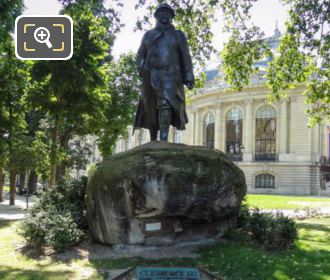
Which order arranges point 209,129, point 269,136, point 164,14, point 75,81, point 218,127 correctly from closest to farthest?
point 164,14, point 75,81, point 269,136, point 218,127, point 209,129

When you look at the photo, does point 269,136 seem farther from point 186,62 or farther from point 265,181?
point 186,62

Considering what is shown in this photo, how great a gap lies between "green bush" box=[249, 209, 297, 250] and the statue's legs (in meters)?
2.48

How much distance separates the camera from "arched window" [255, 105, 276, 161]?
2074 inches

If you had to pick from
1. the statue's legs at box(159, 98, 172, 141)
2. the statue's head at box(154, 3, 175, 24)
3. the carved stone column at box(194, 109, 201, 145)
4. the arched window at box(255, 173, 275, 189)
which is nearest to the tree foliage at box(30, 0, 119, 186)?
the statue's head at box(154, 3, 175, 24)

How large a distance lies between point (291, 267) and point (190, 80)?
391 cm

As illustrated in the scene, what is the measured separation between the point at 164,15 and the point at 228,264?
15.8 feet

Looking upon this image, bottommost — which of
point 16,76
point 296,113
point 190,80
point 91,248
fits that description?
point 91,248

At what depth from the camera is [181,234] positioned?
26.2 ft

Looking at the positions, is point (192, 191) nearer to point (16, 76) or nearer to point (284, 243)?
point (284, 243)

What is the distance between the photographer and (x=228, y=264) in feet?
22.4

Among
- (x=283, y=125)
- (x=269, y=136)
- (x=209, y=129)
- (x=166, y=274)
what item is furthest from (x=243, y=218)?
(x=209, y=129)

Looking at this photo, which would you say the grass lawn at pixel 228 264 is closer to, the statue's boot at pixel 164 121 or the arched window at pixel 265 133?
the statue's boot at pixel 164 121

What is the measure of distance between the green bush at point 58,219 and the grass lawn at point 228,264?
0.47 metres

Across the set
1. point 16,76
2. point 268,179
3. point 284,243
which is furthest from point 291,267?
point 268,179
